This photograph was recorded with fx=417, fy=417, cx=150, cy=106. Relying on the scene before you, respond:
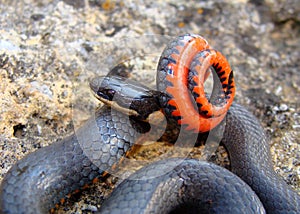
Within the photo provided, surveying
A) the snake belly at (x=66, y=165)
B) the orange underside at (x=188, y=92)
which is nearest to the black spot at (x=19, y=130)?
the snake belly at (x=66, y=165)

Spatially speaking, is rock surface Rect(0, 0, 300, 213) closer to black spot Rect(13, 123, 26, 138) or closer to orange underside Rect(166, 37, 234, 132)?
black spot Rect(13, 123, 26, 138)

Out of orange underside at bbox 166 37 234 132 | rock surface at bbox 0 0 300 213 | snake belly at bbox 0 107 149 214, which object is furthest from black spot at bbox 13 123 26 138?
orange underside at bbox 166 37 234 132

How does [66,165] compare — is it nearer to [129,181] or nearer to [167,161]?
[129,181]

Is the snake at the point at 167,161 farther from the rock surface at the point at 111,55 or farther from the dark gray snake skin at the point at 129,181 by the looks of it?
the rock surface at the point at 111,55

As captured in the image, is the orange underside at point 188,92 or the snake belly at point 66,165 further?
the orange underside at point 188,92

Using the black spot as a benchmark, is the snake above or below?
above

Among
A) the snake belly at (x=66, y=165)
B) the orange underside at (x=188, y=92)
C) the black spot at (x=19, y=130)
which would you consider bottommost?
the black spot at (x=19, y=130)

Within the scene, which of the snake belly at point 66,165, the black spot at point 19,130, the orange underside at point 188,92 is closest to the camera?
the snake belly at point 66,165

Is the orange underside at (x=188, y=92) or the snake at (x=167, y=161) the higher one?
the orange underside at (x=188, y=92)
